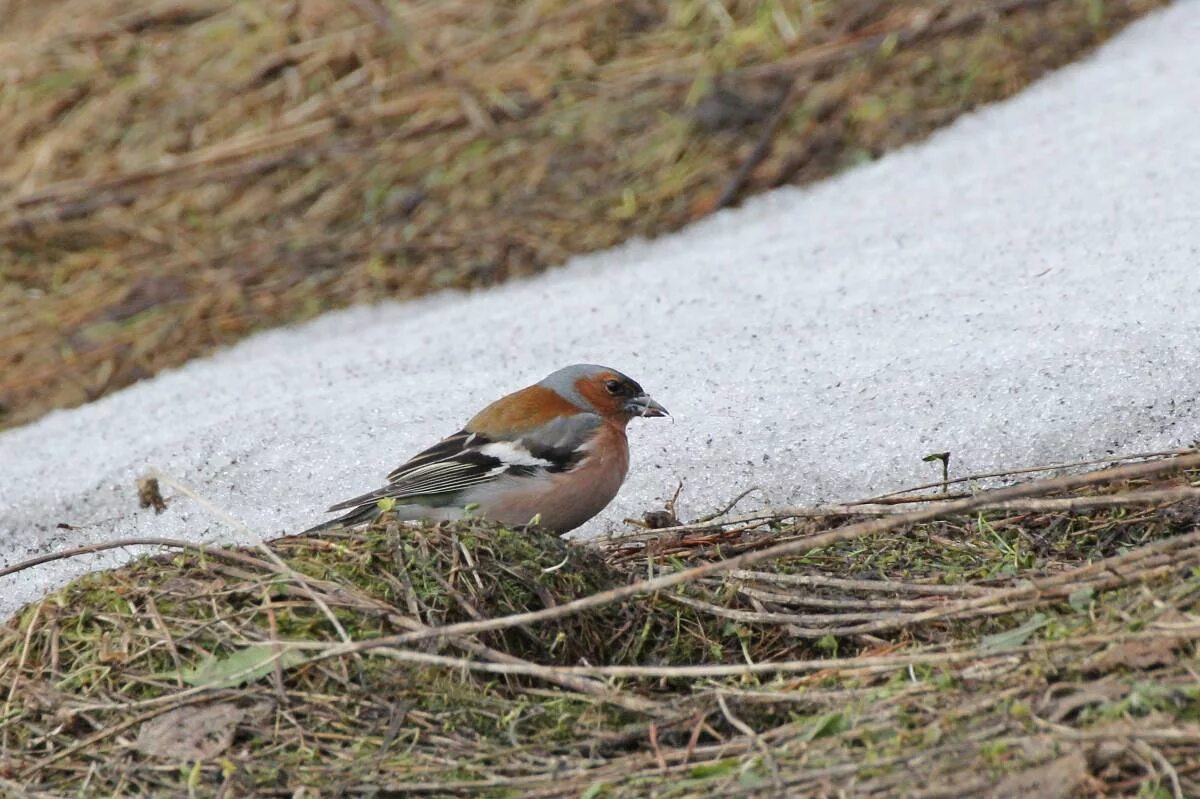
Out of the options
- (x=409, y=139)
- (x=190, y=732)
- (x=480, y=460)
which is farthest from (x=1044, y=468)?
(x=409, y=139)

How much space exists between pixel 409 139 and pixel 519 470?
4.26 m

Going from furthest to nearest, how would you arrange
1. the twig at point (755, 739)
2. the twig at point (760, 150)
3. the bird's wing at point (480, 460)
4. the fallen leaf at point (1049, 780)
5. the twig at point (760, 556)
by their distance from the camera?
the twig at point (760, 150) < the bird's wing at point (480, 460) < the twig at point (760, 556) < the twig at point (755, 739) < the fallen leaf at point (1049, 780)

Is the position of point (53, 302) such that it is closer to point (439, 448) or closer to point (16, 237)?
point (16, 237)

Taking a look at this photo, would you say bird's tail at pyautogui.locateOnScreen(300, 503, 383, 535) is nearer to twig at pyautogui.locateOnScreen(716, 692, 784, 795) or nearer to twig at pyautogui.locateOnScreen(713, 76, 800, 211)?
twig at pyautogui.locateOnScreen(716, 692, 784, 795)

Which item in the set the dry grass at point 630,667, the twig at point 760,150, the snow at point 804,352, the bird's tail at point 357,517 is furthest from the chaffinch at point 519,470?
the twig at point 760,150

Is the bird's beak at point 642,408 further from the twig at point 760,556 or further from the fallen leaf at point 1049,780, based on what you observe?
the fallen leaf at point 1049,780

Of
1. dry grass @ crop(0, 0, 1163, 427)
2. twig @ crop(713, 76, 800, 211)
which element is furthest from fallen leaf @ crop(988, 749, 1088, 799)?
twig @ crop(713, 76, 800, 211)

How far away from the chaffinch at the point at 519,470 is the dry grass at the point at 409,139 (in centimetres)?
283

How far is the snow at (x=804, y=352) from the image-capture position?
496 cm

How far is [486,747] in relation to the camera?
332 centimetres

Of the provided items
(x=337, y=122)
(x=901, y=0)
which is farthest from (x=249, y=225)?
(x=901, y=0)

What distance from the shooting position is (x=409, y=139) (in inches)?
348

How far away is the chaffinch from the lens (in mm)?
4836

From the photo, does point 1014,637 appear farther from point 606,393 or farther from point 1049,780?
point 606,393
